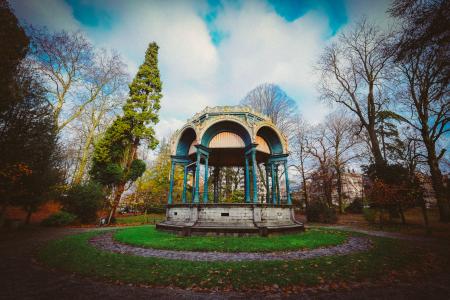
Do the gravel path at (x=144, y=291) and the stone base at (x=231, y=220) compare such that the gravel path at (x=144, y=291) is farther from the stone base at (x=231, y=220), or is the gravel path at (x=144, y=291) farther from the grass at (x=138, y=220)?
the grass at (x=138, y=220)

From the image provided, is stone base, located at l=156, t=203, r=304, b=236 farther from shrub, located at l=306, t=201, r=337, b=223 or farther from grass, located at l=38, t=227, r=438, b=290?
shrub, located at l=306, t=201, r=337, b=223

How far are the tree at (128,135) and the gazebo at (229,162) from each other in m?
7.63

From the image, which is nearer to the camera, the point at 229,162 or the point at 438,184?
the point at 438,184

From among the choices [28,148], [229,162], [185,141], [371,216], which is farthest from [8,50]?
[371,216]

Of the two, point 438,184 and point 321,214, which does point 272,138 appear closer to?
point 321,214

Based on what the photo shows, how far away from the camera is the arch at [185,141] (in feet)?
52.2

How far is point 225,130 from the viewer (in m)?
15.1

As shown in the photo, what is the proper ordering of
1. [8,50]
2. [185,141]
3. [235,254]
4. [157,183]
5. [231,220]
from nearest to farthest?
[235,254], [8,50], [231,220], [185,141], [157,183]

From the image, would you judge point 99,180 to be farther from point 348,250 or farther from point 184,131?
point 348,250

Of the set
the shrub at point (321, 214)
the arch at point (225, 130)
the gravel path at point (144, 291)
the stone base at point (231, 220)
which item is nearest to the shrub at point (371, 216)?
the shrub at point (321, 214)

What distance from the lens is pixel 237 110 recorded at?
14.9m

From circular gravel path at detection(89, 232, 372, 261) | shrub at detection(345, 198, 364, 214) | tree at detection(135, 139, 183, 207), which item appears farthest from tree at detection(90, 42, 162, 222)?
shrub at detection(345, 198, 364, 214)

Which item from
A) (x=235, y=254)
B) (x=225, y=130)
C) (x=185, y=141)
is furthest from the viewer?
(x=185, y=141)

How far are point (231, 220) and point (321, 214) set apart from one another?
1503 centimetres
